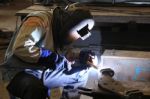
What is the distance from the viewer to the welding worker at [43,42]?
1702 millimetres

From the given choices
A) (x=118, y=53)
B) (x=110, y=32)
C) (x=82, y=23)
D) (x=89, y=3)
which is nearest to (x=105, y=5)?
(x=89, y=3)

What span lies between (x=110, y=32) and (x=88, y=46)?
1.12 feet

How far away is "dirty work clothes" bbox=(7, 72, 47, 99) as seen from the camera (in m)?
1.83

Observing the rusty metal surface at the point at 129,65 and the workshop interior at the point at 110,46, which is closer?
the workshop interior at the point at 110,46

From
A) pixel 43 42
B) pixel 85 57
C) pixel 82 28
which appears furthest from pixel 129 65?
pixel 43 42

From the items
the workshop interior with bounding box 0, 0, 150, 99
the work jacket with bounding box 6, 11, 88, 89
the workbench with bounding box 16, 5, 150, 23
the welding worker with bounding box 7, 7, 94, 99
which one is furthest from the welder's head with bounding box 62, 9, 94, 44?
the workbench with bounding box 16, 5, 150, 23

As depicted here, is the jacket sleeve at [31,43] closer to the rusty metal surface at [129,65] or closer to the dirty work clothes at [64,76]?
the dirty work clothes at [64,76]

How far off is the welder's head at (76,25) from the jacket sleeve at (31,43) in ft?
0.47

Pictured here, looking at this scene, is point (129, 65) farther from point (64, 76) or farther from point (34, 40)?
point (34, 40)

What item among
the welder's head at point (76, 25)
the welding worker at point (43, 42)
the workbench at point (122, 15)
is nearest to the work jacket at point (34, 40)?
the welding worker at point (43, 42)

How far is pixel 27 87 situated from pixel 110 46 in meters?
1.91

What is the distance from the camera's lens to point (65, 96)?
1.65 m

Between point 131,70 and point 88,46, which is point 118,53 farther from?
point 88,46

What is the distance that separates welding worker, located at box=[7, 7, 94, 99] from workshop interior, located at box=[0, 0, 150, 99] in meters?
0.12
